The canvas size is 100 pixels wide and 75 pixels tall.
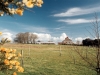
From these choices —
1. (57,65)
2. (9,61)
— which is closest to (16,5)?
(9,61)

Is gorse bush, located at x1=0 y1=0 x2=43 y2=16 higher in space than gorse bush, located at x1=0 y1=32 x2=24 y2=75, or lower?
higher

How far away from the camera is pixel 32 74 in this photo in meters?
12.4

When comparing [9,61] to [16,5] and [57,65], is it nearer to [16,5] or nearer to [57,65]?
[16,5]

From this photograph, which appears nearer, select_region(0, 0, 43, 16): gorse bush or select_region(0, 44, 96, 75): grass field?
select_region(0, 0, 43, 16): gorse bush

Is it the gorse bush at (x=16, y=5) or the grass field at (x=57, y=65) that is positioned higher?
the gorse bush at (x=16, y=5)

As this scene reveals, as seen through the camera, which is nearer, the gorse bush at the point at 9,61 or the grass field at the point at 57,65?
the gorse bush at the point at 9,61

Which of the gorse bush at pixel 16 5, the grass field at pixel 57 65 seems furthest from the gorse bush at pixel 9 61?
the grass field at pixel 57 65

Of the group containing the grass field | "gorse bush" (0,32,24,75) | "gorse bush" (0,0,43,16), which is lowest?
the grass field

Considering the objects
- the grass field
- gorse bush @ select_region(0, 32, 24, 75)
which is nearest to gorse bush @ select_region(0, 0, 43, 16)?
gorse bush @ select_region(0, 32, 24, 75)

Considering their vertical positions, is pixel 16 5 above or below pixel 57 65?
above

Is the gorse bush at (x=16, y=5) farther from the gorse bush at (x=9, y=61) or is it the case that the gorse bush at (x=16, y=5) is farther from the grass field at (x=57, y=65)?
the grass field at (x=57, y=65)

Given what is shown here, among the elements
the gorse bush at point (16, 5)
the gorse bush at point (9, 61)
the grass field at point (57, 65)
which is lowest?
the grass field at point (57, 65)

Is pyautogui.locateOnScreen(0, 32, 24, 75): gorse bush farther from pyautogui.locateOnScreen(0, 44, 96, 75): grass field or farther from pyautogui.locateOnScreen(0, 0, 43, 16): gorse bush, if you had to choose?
pyautogui.locateOnScreen(0, 44, 96, 75): grass field

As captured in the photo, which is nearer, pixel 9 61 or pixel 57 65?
pixel 9 61
